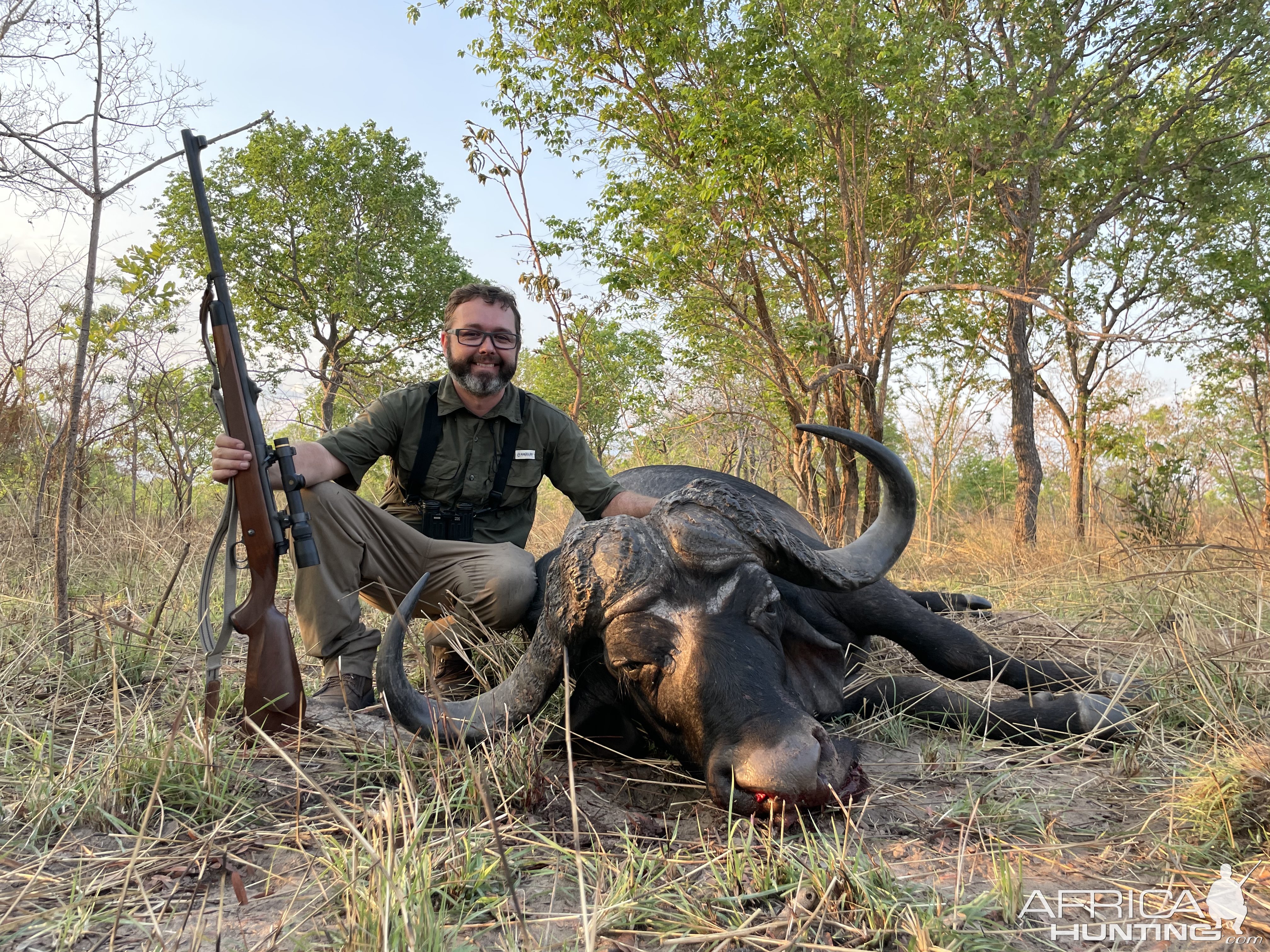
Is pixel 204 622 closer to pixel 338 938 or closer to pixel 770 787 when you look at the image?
pixel 338 938

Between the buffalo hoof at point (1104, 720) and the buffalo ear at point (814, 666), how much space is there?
88cm

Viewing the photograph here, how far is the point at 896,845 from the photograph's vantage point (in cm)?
206

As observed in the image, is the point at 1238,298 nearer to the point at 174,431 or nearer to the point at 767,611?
the point at 767,611

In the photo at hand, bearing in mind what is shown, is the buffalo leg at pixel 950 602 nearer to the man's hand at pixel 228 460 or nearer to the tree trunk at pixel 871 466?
the tree trunk at pixel 871 466

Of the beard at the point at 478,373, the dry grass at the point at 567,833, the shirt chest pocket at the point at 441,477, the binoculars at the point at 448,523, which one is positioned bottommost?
the dry grass at the point at 567,833

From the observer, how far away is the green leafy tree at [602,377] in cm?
1116

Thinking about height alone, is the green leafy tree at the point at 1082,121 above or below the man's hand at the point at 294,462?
above

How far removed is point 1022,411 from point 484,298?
1021cm

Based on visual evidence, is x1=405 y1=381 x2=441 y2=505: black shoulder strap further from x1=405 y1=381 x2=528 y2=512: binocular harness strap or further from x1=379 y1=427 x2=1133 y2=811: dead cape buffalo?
x1=379 y1=427 x2=1133 y2=811: dead cape buffalo

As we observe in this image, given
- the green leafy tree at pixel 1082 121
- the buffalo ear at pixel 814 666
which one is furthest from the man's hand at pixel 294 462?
the green leafy tree at pixel 1082 121

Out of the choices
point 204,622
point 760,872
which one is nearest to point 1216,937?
point 760,872

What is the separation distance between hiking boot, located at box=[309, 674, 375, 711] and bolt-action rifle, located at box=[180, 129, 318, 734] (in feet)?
1.28

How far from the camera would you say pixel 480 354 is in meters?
4.22

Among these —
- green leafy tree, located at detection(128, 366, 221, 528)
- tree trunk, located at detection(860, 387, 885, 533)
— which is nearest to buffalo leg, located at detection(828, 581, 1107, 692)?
tree trunk, located at detection(860, 387, 885, 533)
